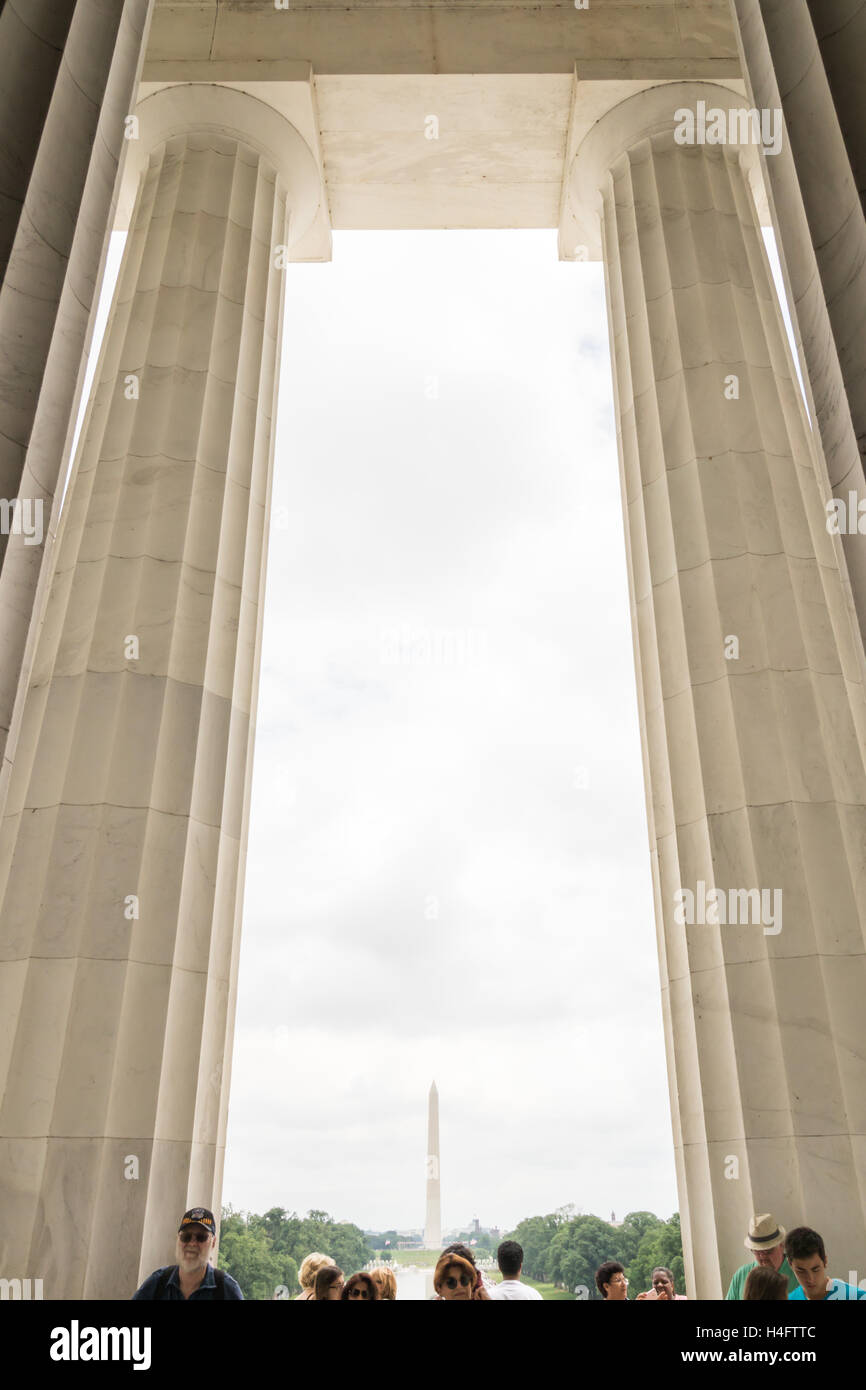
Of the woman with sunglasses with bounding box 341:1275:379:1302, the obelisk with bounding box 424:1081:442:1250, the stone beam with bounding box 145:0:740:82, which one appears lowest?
the woman with sunglasses with bounding box 341:1275:379:1302

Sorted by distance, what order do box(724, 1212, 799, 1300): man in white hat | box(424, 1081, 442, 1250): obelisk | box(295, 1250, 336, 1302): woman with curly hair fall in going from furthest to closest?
box(424, 1081, 442, 1250): obelisk
box(724, 1212, 799, 1300): man in white hat
box(295, 1250, 336, 1302): woman with curly hair

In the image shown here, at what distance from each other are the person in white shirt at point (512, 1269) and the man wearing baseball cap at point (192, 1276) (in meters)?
5.31

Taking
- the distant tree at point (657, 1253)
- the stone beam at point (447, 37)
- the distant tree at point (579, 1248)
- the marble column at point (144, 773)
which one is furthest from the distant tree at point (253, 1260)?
the stone beam at point (447, 37)

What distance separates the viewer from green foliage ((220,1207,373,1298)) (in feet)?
116

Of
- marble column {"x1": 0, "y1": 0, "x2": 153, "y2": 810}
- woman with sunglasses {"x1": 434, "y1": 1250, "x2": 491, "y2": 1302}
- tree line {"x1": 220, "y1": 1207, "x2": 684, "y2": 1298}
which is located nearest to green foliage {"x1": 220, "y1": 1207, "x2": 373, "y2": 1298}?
tree line {"x1": 220, "y1": 1207, "x2": 684, "y2": 1298}

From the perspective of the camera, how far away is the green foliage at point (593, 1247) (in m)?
34.2

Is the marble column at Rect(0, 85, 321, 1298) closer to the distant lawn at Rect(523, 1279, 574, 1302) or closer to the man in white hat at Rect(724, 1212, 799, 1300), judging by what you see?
the man in white hat at Rect(724, 1212, 799, 1300)

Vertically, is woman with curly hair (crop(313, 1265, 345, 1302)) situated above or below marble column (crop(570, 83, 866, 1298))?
below

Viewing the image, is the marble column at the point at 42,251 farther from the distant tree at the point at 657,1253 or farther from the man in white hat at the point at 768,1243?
the distant tree at the point at 657,1253

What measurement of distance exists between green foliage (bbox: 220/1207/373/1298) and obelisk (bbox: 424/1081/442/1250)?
3774 cm
